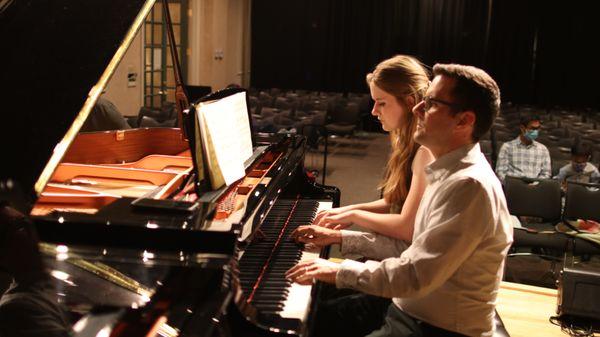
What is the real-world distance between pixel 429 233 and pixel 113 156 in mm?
2292

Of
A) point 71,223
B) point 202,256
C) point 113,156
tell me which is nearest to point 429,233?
point 202,256

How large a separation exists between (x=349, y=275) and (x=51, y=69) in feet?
4.00

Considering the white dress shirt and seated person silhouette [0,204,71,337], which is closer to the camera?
seated person silhouette [0,204,71,337]

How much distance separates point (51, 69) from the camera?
216 cm

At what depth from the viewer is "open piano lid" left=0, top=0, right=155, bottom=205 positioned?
184 centimetres

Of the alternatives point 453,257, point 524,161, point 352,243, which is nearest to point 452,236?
point 453,257

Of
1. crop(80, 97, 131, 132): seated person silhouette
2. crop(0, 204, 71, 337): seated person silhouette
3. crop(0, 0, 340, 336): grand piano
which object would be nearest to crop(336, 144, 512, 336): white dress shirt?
crop(0, 0, 340, 336): grand piano

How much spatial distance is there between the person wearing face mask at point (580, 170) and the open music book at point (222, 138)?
449 cm

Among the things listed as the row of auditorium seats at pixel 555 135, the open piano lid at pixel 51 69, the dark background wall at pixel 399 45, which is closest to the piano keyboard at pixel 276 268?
the open piano lid at pixel 51 69

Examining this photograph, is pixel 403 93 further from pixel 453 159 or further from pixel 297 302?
pixel 297 302

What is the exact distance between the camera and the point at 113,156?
3.61 m

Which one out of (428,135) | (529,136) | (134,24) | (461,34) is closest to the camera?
(428,135)

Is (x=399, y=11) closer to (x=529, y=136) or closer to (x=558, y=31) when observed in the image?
(x=558, y=31)

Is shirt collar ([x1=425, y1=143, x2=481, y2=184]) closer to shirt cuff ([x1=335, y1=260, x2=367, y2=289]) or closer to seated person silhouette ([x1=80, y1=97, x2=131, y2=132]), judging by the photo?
shirt cuff ([x1=335, y1=260, x2=367, y2=289])
